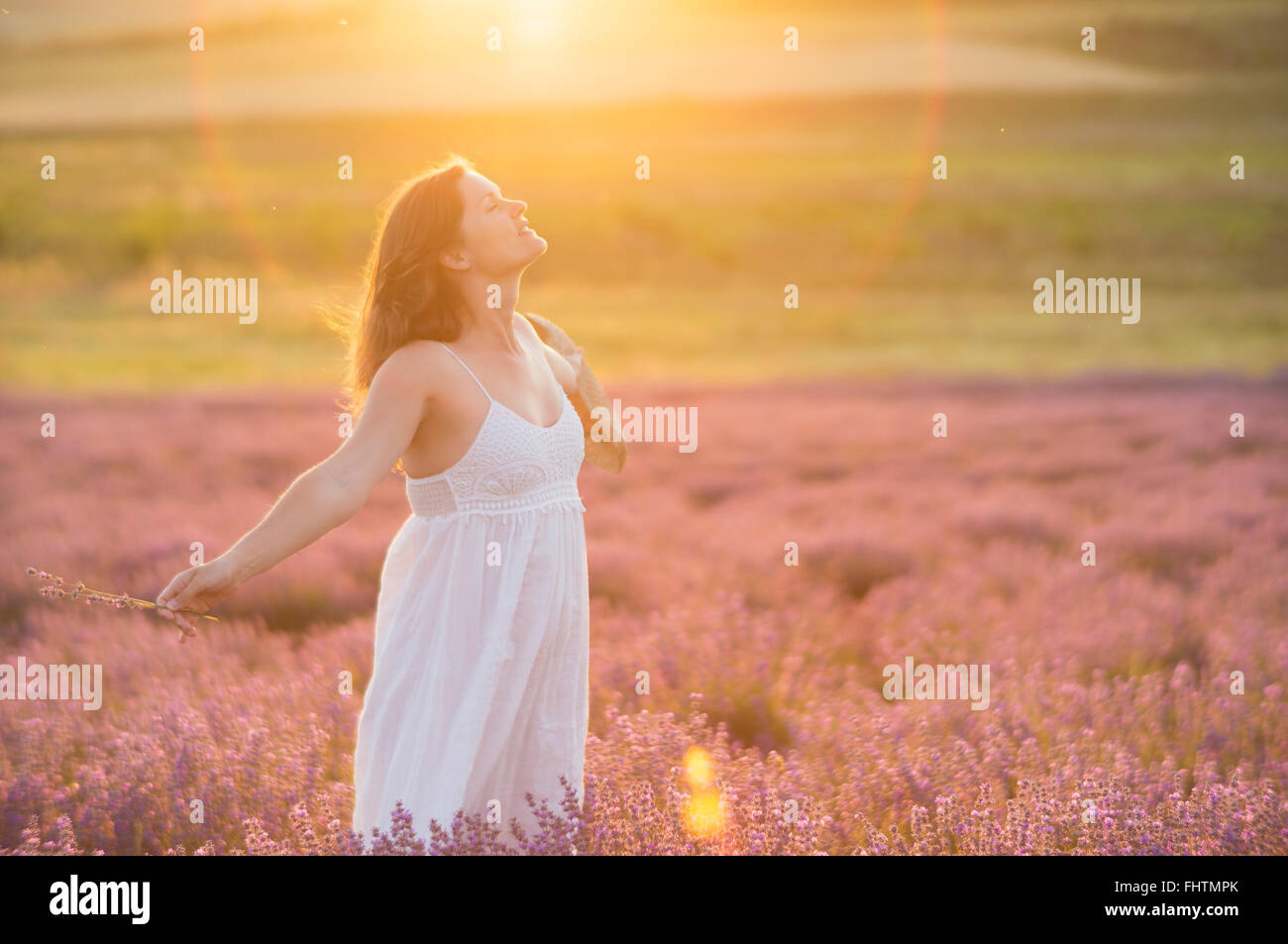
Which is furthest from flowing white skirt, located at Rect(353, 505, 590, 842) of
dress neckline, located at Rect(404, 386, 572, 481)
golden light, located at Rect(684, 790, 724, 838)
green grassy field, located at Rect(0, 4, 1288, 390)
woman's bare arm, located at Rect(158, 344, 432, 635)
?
green grassy field, located at Rect(0, 4, 1288, 390)

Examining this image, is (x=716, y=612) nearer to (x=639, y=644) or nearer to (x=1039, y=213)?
(x=639, y=644)

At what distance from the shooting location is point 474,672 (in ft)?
8.41

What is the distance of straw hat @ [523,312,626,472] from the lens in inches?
125

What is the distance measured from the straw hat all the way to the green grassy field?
13.4 metres

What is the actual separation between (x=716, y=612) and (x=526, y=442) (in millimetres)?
2383

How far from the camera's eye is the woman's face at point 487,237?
8.55 feet

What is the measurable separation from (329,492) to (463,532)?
342 mm

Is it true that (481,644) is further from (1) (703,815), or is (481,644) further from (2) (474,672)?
(1) (703,815)

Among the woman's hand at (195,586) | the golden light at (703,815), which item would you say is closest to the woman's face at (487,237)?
the woman's hand at (195,586)

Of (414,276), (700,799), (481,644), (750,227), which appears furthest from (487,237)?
(750,227)

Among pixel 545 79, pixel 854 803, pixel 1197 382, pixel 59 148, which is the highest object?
pixel 545 79

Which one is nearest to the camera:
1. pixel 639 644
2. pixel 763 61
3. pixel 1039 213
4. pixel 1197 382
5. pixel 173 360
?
pixel 639 644

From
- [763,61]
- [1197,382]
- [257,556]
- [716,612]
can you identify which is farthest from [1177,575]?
[763,61]

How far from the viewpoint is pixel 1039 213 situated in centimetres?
4106
